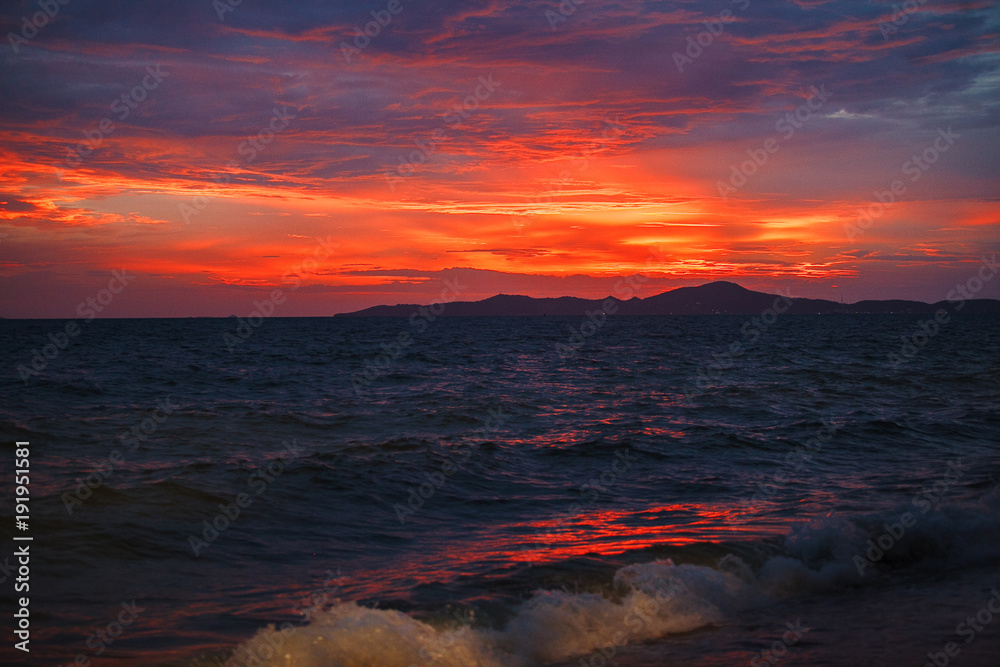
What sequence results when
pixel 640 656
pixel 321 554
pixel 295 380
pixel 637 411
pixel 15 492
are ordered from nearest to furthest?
pixel 640 656 → pixel 321 554 → pixel 15 492 → pixel 637 411 → pixel 295 380

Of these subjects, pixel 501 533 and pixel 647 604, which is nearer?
pixel 647 604

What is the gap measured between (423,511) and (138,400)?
1410 centimetres

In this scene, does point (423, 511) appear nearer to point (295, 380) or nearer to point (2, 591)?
point (2, 591)

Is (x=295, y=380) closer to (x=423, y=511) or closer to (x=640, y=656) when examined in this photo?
(x=423, y=511)

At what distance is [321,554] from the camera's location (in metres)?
8.78

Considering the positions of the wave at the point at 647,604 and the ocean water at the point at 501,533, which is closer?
the wave at the point at 647,604

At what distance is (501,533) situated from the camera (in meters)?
9.55

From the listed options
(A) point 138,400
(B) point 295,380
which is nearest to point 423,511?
(A) point 138,400

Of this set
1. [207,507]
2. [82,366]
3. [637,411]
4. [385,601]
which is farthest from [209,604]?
[82,366]

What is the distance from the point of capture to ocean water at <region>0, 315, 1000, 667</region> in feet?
20.3

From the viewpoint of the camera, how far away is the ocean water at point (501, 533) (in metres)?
6.18

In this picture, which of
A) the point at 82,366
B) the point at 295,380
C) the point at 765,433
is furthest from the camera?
the point at 82,366

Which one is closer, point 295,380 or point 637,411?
point 637,411

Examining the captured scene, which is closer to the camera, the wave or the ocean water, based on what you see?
the wave
